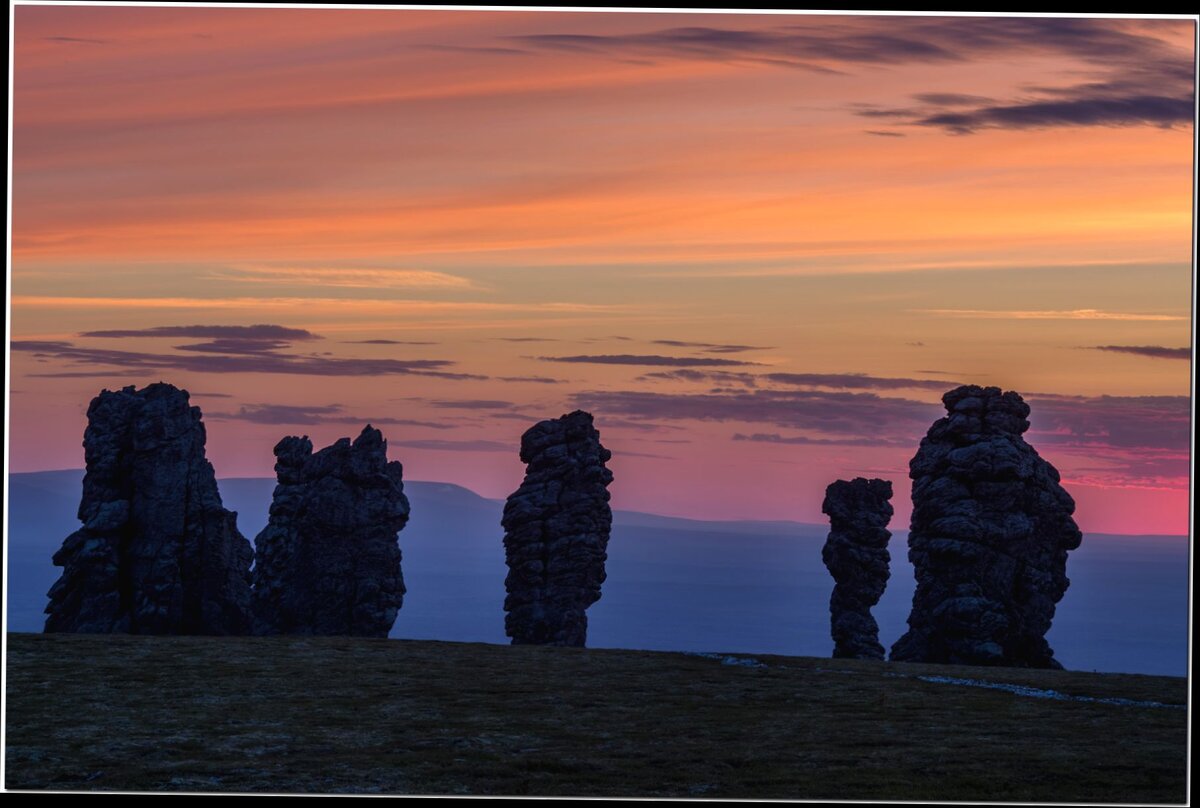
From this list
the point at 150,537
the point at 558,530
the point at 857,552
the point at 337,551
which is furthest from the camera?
the point at 857,552

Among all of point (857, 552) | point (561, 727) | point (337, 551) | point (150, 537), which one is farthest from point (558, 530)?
point (561, 727)

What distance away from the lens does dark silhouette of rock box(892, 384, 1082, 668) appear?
94000mm

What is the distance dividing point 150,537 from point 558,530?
1006 inches

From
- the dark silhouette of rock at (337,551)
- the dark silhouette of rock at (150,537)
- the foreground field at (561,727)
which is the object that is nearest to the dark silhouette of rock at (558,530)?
the dark silhouette of rock at (337,551)

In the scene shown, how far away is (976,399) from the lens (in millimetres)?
96938

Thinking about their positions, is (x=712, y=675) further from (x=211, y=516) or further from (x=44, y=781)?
(x=211, y=516)

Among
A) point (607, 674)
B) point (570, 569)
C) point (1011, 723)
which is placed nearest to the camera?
point (1011, 723)

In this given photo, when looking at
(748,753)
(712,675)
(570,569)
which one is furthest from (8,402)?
(570,569)

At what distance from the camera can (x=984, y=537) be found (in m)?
95.4

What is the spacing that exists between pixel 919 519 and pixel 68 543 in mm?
52057

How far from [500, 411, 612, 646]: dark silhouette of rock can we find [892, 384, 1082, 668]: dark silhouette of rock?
2025cm

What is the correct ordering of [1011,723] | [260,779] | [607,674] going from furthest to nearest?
[607,674] < [1011,723] < [260,779]

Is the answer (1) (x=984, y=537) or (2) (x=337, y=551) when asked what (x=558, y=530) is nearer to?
(2) (x=337, y=551)

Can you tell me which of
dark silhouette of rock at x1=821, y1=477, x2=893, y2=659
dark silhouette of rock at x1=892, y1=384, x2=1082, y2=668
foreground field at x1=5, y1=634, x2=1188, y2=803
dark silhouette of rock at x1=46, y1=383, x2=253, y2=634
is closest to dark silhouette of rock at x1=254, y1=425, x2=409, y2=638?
dark silhouette of rock at x1=46, y1=383, x2=253, y2=634
